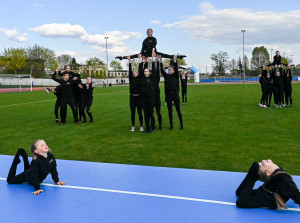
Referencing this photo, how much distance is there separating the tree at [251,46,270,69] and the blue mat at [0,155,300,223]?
332 feet

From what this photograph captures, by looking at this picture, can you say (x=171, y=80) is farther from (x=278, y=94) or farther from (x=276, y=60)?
(x=278, y=94)

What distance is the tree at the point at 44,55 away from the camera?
68.6m

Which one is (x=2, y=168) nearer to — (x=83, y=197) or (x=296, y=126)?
(x=83, y=197)

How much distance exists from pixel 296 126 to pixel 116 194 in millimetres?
7288

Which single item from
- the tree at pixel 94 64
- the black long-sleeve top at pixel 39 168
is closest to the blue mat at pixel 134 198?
the black long-sleeve top at pixel 39 168

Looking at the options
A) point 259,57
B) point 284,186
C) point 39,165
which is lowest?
point 284,186

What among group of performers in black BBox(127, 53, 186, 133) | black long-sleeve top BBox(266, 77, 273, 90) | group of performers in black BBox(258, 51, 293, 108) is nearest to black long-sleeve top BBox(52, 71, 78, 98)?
group of performers in black BBox(127, 53, 186, 133)

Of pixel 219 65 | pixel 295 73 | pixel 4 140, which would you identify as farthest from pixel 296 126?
pixel 219 65

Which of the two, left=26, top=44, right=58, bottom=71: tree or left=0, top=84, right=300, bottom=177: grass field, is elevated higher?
left=26, top=44, right=58, bottom=71: tree

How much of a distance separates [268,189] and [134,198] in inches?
71.0

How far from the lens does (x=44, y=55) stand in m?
70.0

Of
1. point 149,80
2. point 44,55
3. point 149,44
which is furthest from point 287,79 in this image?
point 44,55

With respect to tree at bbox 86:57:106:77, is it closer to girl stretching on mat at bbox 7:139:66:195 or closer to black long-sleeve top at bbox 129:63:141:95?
black long-sleeve top at bbox 129:63:141:95

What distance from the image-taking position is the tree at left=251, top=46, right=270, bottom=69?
99.3 meters
